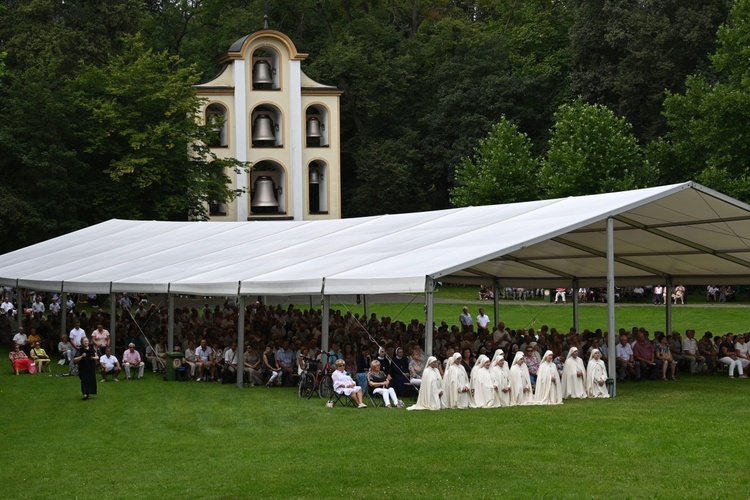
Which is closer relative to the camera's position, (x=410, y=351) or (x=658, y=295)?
(x=410, y=351)

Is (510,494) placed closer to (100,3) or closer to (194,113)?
(194,113)

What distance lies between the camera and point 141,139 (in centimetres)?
4675

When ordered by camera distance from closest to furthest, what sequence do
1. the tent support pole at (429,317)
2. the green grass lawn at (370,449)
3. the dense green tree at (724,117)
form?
the green grass lawn at (370,449) → the tent support pole at (429,317) → the dense green tree at (724,117)

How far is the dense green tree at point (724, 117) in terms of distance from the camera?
4394cm

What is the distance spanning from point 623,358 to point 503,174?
3196 cm

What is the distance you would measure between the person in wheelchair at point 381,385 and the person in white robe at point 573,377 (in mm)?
2850

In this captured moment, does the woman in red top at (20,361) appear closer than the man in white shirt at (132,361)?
No

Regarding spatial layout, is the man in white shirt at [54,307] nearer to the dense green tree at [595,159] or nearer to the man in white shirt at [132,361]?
the man in white shirt at [132,361]

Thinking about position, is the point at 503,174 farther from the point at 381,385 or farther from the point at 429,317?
the point at 429,317

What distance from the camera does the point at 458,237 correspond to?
22.0m

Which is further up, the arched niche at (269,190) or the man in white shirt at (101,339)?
the arched niche at (269,190)

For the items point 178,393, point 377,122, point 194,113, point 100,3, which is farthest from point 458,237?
point 377,122

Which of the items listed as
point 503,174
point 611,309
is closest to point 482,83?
point 503,174

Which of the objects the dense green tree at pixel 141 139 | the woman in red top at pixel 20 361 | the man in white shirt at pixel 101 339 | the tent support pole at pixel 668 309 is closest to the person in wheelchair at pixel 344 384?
the man in white shirt at pixel 101 339
